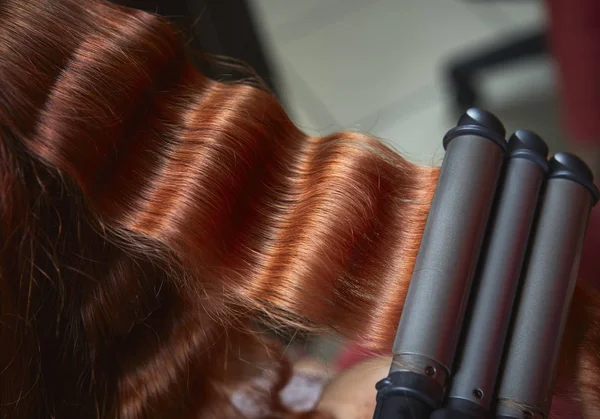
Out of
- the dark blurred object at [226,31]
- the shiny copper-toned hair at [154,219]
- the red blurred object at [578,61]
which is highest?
the red blurred object at [578,61]

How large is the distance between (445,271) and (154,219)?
0.66ft

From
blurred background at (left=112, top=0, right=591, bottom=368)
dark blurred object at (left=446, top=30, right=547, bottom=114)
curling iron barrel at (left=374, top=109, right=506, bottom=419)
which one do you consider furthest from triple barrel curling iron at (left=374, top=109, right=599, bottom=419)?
dark blurred object at (left=446, top=30, right=547, bottom=114)

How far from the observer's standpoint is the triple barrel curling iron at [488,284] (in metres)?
0.44

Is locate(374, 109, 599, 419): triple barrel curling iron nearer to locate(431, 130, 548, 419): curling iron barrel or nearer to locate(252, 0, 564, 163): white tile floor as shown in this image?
locate(431, 130, 548, 419): curling iron barrel

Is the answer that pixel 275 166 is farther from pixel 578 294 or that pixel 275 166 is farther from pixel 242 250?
pixel 578 294

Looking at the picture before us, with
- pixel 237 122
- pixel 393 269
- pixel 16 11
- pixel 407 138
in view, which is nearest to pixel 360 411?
pixel 393 269

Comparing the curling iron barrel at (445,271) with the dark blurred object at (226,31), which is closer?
the curling iron barrel at (445,271)

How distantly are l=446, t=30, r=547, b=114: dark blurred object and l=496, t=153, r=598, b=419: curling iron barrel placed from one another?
853mm

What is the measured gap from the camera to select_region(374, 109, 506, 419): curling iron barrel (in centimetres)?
43

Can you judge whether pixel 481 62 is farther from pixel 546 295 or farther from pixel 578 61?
pixel 546 295

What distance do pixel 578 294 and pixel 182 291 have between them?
300 millimetres

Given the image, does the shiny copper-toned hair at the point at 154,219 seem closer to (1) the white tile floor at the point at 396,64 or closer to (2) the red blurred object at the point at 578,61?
(2) the red blurred object at the point at 578,61

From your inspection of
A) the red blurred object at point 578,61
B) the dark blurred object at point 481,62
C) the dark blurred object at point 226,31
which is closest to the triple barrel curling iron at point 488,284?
the dark blurred object at point 226,31

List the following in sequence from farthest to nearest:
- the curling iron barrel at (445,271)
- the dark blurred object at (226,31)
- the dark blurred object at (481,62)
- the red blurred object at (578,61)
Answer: the dark blurred object at (481,62), the red blurred object at (578,61), the dark blurred object at (226,31), the curling iron barrel at (445,271)
